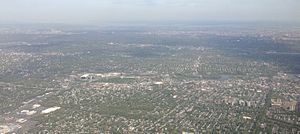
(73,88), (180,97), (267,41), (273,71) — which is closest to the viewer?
(180,97)

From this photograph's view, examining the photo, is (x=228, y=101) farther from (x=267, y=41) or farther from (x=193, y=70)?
(x=267, y=41)

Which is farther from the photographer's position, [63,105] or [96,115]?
[63,105]

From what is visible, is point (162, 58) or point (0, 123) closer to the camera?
point (0, 123)

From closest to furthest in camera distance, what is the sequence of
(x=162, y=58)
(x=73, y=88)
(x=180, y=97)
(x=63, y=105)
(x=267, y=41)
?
(x=63, y=105) < (x=180, y=97) < (x=73, y=88) < (x=162, y=58) < (x=267, y=41)

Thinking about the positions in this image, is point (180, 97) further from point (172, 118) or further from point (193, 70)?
point (193, 70)

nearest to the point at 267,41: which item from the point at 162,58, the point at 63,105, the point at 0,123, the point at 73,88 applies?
the point at 162,58

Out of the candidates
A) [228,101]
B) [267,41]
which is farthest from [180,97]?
[267,41]

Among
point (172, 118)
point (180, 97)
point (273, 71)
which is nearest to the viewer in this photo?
point (172, 118)
